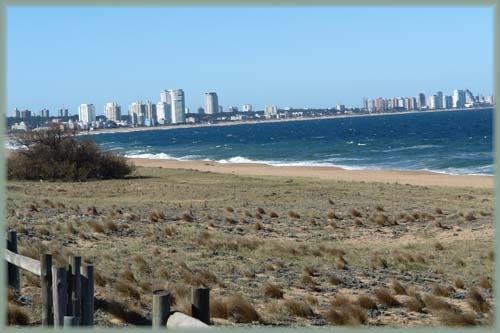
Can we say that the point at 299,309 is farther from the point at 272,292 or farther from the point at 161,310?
the point at 161,310

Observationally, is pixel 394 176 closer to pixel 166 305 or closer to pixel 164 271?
pixel 164 271

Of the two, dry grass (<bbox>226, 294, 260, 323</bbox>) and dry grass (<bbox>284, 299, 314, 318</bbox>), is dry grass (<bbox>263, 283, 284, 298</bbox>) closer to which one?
dry grass (<bbox>284, 299, 314, 318</bbox>)

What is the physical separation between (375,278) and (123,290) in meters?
4.97

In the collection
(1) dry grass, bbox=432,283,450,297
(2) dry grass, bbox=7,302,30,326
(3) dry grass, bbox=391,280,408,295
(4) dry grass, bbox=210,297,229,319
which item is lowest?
(1) dry grass, bbox=432,283,450,297

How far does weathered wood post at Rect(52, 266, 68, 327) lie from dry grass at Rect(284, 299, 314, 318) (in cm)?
357

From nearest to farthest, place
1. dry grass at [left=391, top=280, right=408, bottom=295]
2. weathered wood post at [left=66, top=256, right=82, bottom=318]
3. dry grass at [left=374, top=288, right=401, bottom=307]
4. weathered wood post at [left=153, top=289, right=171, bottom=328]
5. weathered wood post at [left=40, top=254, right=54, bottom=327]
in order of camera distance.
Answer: weathered wood post at [left=153, top=289, right=171, bottom=328]
weathered wood post at [left=66, top=256, right=82, bottom=318]
weathered wood post at [left=40, top=254, right=54, bottom=327]
dry grass at [left=374, top=288, right=401, bottom=307]
dry grass at [left=391, top=280, right=408, bottom=295]

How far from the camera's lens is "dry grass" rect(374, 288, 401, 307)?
37.7 feet

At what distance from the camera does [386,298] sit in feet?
38.0

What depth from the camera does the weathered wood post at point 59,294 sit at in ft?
26.7

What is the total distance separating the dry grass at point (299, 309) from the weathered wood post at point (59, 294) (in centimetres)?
357

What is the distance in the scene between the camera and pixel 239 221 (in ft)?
71.9

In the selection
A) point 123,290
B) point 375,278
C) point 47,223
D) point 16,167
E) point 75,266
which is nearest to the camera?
point 75,266

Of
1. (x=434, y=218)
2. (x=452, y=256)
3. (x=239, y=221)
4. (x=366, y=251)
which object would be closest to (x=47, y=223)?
(x=239, y=221)

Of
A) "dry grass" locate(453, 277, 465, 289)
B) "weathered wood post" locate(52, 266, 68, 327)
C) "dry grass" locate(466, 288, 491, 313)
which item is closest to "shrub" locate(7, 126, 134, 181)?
"dry grass" locate(453, 277, 465, 289)
